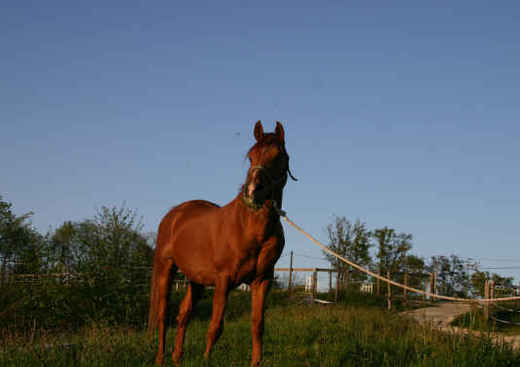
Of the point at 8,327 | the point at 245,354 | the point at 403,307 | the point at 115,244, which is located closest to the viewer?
the point at 245,354

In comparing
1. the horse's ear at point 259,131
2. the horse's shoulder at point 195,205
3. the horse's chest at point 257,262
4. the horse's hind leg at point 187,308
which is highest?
the horse's ear at point 259,131

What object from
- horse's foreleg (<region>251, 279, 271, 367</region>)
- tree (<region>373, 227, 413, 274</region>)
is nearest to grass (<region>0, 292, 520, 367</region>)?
horse's foreleg (<region>251, 279, 271, 367</region>)

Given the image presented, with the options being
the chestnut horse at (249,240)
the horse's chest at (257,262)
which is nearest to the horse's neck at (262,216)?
the chestnut horse at (249,240)

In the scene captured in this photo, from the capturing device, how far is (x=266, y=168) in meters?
4.50

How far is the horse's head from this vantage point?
4383mm

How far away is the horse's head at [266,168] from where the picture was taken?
4.38 meters

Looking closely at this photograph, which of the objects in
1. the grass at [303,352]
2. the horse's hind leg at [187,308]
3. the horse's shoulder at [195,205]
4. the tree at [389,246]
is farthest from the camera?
the tree at [389,246]

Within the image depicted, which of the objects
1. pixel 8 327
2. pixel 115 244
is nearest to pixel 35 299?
pixel 8 327

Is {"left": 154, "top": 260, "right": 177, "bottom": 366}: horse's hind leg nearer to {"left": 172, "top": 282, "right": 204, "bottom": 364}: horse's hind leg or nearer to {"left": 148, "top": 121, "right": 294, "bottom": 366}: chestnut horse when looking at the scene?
{"left": 172, "top": 282, "right": 204, "bottom": 364}: horse's hind leg

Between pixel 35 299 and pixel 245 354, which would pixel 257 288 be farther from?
pixel 35 299

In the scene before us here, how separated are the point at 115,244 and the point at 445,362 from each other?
11.7 meters

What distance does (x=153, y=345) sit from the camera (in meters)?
6.91

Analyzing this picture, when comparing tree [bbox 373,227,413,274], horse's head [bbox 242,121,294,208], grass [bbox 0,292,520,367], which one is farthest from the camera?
tree [bbox 373,227,413,274]

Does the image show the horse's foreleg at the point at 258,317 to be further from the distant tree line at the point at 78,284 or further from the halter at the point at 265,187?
the distant tree line at the point at 78,284
